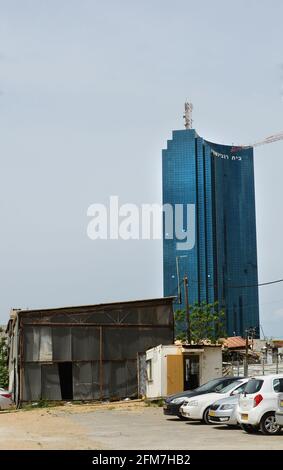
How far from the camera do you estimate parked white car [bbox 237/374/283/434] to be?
720 inches

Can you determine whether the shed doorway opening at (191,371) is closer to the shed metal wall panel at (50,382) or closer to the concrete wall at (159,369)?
the concrete wall at (159,369)

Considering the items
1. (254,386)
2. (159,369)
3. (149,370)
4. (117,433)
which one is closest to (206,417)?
(117,433)

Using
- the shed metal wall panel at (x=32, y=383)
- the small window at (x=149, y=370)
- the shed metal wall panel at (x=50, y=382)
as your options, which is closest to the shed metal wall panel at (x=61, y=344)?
the shed metal wall panel at (x=50, y=382)

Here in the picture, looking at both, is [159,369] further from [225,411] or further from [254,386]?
[254,386]

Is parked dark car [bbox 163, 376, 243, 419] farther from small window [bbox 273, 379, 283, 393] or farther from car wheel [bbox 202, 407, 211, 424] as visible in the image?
small window [bbox 273, 379, 283, 393]

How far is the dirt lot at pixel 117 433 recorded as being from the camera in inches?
633

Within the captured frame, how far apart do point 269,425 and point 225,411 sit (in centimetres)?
275

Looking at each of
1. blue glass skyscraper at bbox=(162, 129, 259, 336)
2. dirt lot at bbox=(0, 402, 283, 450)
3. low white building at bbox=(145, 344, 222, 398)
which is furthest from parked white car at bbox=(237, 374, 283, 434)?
blue glass skyscraper at bbox=(162, 129, 259, 336)

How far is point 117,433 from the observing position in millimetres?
19531

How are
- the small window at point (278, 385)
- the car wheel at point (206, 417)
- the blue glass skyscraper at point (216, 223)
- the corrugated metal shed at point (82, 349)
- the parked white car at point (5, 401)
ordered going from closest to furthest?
the small window at point (278, 385) → the car wheel at point (206, 417) → the parked white car at point (5, 401) → the corrugated metal shed at point (82, 349) → the blue glass skyscraper at point (216, 223)

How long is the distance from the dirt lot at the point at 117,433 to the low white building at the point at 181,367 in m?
4.59

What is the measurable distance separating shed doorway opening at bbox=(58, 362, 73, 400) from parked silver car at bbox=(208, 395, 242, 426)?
16421 millimetres
